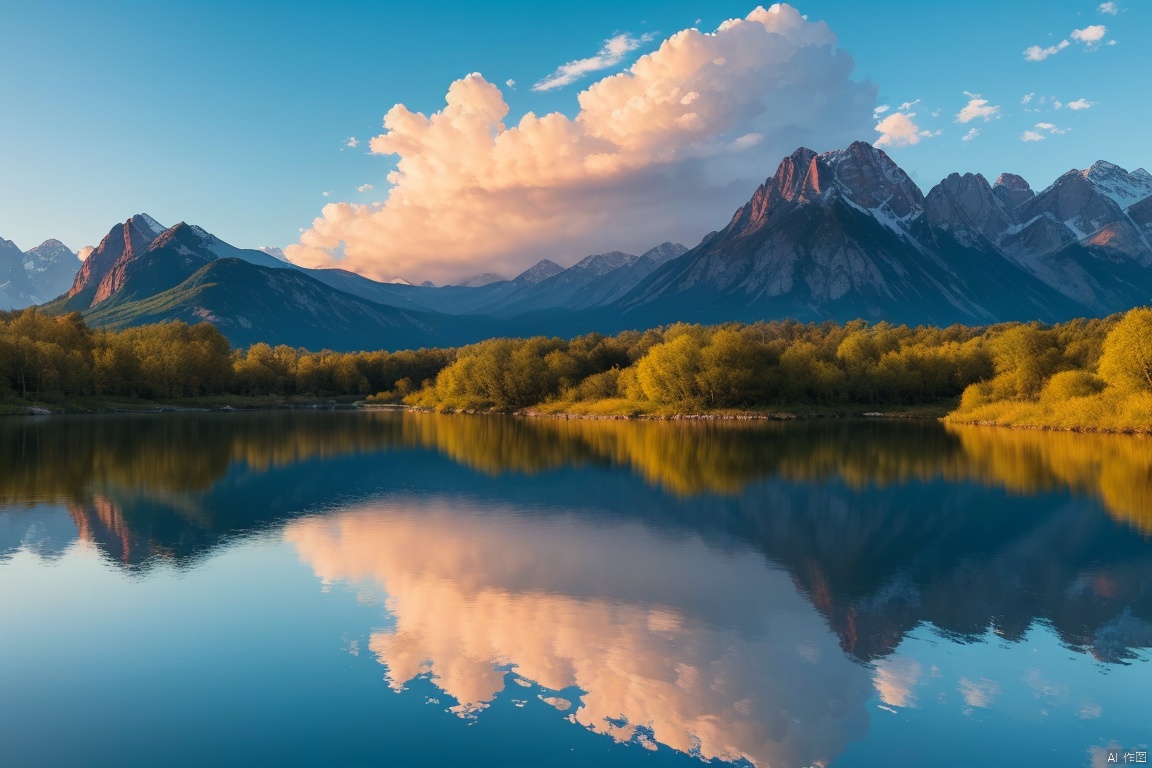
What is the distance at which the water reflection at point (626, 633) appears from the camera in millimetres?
12625

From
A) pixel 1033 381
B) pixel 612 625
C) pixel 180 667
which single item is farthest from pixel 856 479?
pixel 1033 381

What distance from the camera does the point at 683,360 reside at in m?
99.6

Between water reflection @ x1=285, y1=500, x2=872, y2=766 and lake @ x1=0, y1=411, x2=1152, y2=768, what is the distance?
0.26 feet

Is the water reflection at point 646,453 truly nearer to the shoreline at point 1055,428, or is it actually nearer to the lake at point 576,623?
the lake at point 576,623

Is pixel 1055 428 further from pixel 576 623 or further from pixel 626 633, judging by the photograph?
pixel 576 623

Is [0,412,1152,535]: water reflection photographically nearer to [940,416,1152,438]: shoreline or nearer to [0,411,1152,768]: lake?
[0,411,1152,768]: lake

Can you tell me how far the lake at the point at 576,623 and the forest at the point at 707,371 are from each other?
42.1m

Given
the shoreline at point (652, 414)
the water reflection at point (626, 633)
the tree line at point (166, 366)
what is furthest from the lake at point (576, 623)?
the tree line at point (166, 366)

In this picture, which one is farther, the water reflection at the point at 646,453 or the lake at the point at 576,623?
the water reflection at the point at 646,453

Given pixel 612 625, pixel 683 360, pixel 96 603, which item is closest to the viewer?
pixel 612 625

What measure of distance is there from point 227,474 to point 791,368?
253ft

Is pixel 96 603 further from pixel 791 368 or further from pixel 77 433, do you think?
pixel 791 368

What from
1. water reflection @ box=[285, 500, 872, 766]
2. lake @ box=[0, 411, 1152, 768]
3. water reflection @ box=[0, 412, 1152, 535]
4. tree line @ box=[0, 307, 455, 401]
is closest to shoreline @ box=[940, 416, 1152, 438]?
water reflection @ box=[0, 412, 1152, 535]

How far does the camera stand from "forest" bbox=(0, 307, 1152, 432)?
7344 cm
